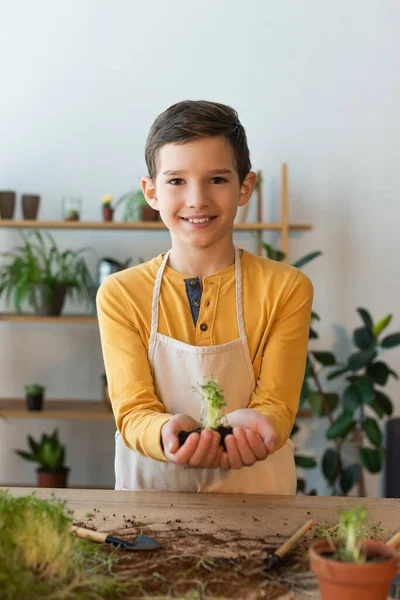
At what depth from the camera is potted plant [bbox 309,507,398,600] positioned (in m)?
0.88

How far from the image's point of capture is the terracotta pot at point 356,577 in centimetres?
88

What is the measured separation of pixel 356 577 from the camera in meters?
0.88

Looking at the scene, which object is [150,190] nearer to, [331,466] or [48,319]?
[48,319]

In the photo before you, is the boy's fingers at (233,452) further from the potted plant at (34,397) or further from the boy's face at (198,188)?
the potted plant at (34,397)

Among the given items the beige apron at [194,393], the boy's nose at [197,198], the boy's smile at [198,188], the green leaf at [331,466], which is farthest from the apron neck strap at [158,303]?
the green leaf at [331,466]

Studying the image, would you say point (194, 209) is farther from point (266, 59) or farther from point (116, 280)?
point (266, 59)

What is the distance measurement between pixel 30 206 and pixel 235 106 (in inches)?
47.3

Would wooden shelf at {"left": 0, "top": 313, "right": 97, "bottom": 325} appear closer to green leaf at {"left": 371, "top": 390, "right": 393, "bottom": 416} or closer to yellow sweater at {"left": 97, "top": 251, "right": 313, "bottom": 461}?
green leaf at {"left": 371, "top": 390, "right": 393, "bottom": 416}

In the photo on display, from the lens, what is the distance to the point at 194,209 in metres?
1.70

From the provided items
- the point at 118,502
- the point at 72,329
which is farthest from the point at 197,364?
the point at 72,329

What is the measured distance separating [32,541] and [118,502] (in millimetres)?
470

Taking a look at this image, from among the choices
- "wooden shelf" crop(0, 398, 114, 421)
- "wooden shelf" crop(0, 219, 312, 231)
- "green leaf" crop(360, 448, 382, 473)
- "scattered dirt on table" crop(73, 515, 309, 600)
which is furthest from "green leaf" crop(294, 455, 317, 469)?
"scattered dirt on table" crop(73, 515, 309, 600)

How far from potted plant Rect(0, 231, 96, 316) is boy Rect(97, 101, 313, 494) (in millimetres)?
2156

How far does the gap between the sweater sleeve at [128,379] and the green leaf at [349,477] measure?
8.00 ft
